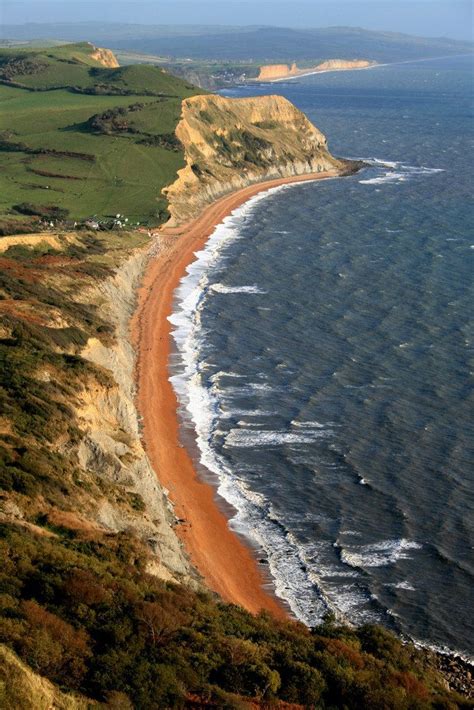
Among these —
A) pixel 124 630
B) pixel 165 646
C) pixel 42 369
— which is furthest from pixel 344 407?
pixel 124 630

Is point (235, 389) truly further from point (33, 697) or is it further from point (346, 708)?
point (33, 697)

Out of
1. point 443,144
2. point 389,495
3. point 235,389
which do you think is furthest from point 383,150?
point 389,495

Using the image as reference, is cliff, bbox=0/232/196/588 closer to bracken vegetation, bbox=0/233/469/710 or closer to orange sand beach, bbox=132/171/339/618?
bracken vegetation, bbox=0/233/469/710

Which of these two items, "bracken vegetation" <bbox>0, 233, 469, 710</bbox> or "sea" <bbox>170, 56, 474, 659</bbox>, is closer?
"bracken vegetation" <bbox>0, 233, 469, 710</bbox>

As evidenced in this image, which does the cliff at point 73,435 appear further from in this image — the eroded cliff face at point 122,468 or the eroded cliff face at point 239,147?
the eroded cliff face at point 239,147

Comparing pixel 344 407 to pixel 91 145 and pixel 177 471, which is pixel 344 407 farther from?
pixel 91 145

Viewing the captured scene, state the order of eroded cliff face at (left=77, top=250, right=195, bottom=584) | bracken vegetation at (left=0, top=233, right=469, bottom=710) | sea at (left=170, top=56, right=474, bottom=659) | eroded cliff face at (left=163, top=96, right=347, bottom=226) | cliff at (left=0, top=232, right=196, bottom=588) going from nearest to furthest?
bracken vegetation at (left=0, top=233, right=469, bottom=710)
cliff at (left=0, top=232, right=196, bottom=588)
eroded cliff face at (left=77, top=250, right=195, bottom=584)
sea at (left=170, top=56, right=474, bottom=659)
eroded cliff face at (left=163, top=96, right=347, bottom=226)

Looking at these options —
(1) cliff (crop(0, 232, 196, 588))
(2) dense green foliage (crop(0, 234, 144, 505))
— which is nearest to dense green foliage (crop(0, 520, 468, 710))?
(1) cliff (crop(0, 232, 196, 588))
